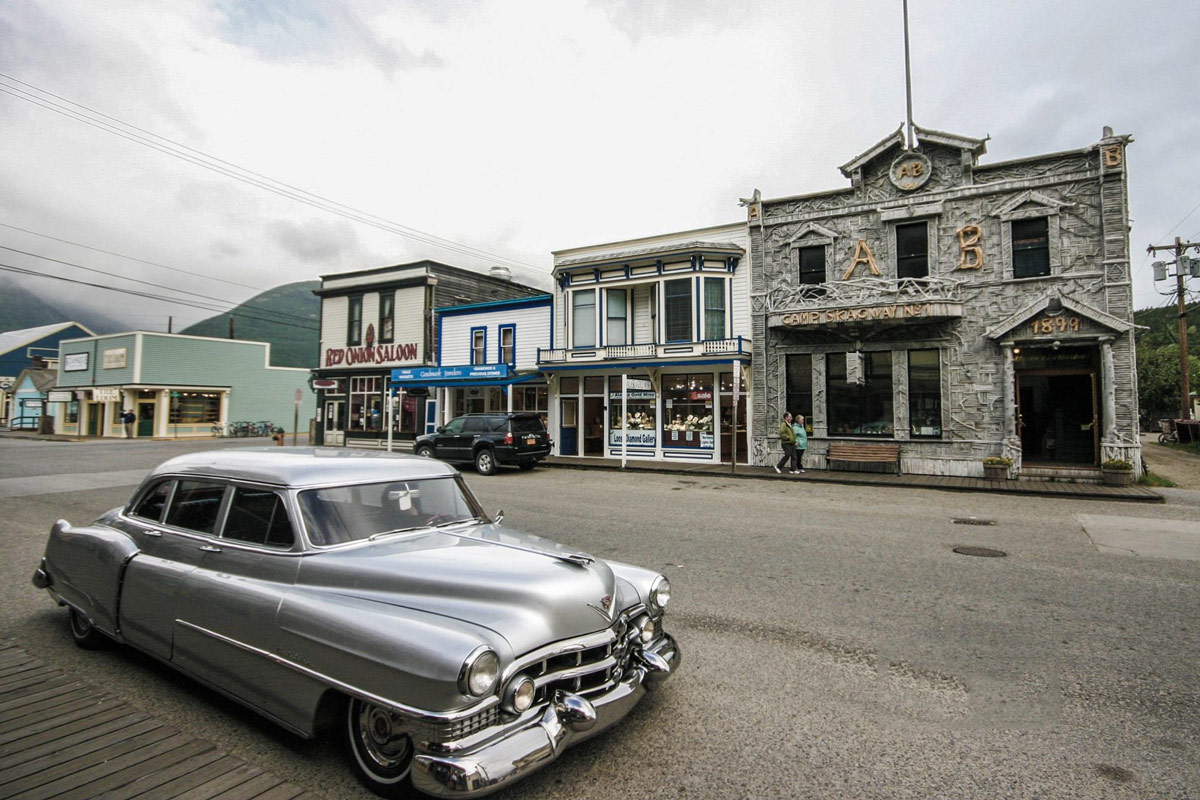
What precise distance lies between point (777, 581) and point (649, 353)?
→ 581 inches

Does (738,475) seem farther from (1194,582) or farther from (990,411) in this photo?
(1194,582)

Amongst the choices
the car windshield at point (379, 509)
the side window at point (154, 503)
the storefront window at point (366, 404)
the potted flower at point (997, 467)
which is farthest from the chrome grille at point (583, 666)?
the storefront window at point (366, 404)

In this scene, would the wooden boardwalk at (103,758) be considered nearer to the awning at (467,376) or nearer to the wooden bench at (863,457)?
the wooden bench at (863,457)

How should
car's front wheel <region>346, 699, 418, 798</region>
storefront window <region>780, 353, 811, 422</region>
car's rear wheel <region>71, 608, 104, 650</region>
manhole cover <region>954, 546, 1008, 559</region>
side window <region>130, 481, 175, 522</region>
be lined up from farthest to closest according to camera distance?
storefront window <region>780, 353, 811, 422</region>, manhole cover <region>954, 546, 1008, 559</region>, car's rear wheel <region>71, 608, 104, 650</region>, side window <region>130, 481, 175, 522</region>, car's front wheel <region>346, 699, 418, 798</region>

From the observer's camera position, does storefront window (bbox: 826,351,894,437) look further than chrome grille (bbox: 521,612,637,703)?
Yes

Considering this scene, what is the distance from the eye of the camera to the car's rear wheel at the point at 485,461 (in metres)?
17.9

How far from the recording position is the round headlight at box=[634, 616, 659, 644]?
3.53m

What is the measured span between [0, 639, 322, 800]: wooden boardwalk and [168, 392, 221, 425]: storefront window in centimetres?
4635

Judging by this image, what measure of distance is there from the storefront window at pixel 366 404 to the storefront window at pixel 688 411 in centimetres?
1523

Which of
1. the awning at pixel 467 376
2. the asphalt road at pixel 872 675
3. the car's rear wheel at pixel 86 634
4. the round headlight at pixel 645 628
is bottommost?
the asphalt road at pixel 872 675

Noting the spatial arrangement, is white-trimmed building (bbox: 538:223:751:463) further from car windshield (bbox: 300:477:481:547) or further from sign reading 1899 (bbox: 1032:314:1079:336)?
car windshield (bbox: 300:477:481:547)

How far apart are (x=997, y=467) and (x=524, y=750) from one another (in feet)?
55.4

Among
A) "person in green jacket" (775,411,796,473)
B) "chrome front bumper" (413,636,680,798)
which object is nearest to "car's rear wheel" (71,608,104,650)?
"chrome front bumper" (413,636,680,798)

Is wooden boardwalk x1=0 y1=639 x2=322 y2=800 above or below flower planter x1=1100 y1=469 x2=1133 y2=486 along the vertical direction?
below
